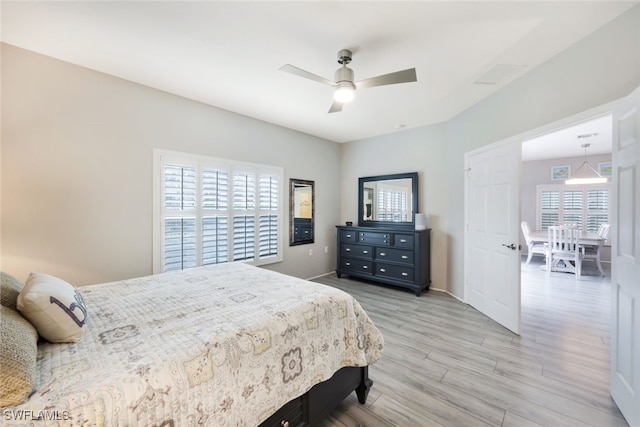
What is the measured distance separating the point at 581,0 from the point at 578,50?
23.9 inches

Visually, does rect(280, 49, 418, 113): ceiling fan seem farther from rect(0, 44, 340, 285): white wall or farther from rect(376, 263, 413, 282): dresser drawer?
rect(376, 263, 413, 282): dresser drawer

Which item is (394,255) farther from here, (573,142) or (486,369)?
(573,142)

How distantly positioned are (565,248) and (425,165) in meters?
3.59

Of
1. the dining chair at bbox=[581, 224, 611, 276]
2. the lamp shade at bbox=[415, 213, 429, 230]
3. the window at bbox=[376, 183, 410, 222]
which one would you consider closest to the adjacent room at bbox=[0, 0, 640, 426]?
the lamp shade at bbox=[415, 213, 429, 230]

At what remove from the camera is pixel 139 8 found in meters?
1.78

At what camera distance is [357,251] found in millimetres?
4719

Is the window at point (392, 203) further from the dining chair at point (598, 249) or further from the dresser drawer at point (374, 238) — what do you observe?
the dining chair at point (598, 249)

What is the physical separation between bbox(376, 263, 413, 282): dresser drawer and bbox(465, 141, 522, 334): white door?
804mm

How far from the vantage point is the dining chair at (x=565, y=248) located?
197 inches

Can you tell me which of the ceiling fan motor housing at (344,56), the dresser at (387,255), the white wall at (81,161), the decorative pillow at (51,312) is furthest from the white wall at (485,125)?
the decorative pillow at (51,312)

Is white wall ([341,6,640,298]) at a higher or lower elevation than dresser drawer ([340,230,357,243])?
higher

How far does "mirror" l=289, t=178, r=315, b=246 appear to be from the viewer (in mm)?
4523

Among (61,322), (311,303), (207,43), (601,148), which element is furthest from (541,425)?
(601,148)

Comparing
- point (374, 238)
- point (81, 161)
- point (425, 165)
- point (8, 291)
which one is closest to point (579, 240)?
point (425, 165)
